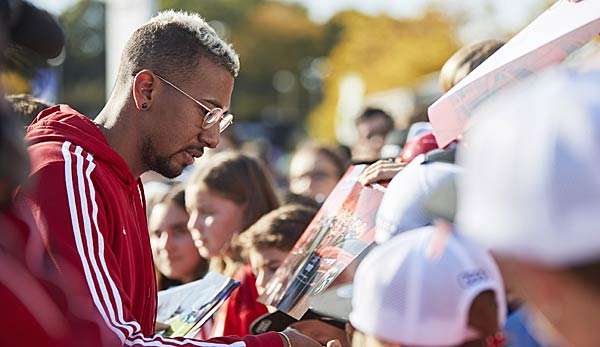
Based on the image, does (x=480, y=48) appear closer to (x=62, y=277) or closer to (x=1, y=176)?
(x=62, y=277)

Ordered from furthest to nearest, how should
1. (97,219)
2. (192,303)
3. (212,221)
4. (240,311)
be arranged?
(212,221), (240,311), (192,303), (97,219)

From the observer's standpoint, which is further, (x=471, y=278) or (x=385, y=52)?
(x=385, y=52)

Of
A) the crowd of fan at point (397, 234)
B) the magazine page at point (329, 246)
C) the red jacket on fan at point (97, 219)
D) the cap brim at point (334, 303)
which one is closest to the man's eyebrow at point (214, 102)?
the crowd of fan at point (397, 234)

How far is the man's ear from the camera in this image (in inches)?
145

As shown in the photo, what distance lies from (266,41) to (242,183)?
63.9 meters

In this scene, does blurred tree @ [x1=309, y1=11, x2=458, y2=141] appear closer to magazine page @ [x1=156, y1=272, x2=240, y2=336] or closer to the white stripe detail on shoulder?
magazine page @ [x1=156, y1=272, x2=240, y2=336]

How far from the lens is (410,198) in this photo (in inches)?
120

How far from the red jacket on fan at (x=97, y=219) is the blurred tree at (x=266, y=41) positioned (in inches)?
2513

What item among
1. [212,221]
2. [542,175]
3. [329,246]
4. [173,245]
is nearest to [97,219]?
[329,246]

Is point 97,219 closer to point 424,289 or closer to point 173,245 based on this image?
point 424,289

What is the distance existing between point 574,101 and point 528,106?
7 cm

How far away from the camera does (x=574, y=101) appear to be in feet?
5.13

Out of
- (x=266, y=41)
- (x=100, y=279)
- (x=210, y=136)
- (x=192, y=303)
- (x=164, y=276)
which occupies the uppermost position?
(x=210, y=136)

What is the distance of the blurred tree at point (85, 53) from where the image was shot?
2307 inches
